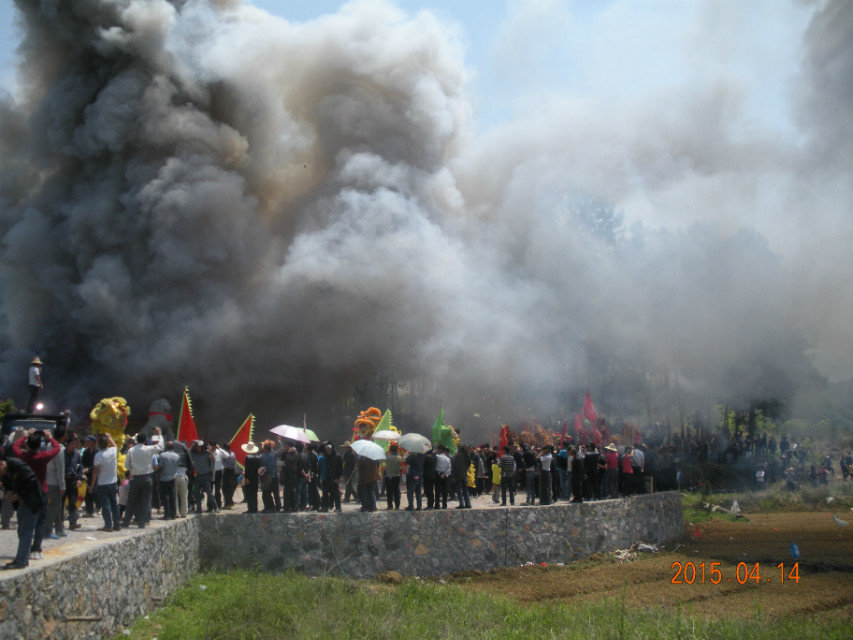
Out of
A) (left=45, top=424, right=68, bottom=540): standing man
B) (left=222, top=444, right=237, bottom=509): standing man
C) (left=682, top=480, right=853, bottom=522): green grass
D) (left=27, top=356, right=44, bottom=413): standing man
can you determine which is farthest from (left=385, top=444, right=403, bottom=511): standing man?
(left=682, top=480, right=853, bottom=522): green grass

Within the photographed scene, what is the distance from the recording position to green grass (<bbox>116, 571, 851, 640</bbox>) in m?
9.16

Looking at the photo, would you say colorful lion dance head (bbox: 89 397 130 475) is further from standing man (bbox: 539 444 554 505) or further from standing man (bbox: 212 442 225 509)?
standing man (bbox: 539 444 554 505)

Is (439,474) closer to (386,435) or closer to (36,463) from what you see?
(386,435)

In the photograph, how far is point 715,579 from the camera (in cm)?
1369

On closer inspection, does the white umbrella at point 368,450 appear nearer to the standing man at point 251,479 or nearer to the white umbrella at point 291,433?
the standing man at point 251,479

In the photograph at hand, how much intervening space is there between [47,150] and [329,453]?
24298 millimetres

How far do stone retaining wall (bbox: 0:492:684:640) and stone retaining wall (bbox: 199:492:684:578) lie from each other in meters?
0.02

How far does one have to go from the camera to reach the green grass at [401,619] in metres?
9.16

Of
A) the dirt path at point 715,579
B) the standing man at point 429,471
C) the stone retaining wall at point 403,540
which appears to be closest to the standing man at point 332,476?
the stone retaining wall at point 403,540

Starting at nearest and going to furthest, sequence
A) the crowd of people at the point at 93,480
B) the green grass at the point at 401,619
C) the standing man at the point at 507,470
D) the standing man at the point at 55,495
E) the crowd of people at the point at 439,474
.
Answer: the crowd of people at the point at 93,480
the green grass at the point at 401,619
the standing man at the point at 55,495
the crowd of people at the point at 439,474
the standing man at the point at 507,470

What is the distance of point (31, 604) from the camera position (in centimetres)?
641

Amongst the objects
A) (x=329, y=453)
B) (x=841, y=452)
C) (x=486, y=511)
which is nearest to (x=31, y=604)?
(x=329, y=453)
